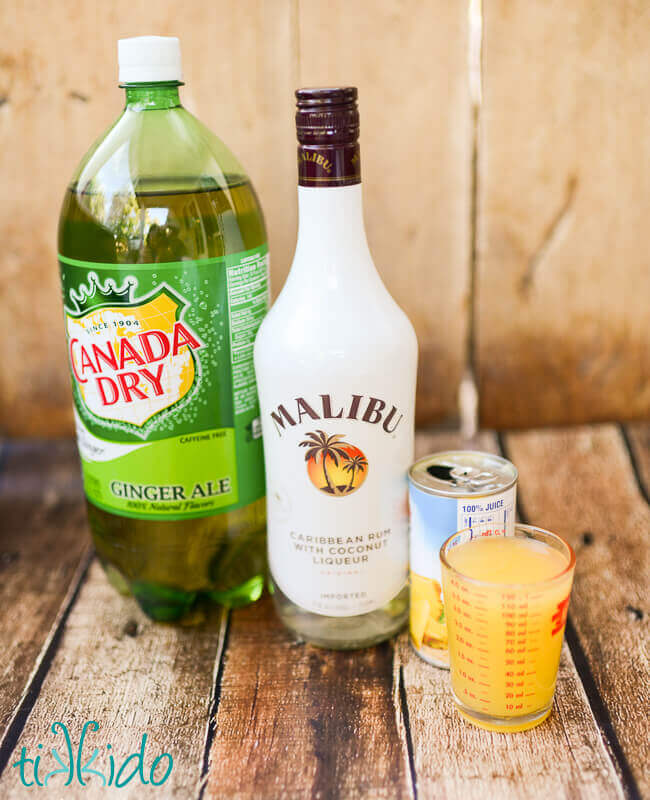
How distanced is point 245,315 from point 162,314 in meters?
0.07

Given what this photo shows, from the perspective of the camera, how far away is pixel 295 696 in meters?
0.67

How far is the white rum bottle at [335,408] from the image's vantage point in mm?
632

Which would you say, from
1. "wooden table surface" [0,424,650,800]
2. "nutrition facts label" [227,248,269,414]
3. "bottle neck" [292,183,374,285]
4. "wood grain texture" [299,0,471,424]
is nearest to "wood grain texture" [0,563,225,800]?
"wooden table surface" [0,424,650,800]

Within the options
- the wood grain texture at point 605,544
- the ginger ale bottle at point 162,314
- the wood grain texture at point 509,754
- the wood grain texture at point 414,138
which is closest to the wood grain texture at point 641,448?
the wood grain texture at point 605,544

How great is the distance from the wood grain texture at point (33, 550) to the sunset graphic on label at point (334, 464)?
29 centimetres

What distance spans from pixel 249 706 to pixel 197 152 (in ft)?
1.45

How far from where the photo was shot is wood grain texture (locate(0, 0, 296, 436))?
2.92 feet

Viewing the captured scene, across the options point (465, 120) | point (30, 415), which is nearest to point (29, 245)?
point (30, 415)

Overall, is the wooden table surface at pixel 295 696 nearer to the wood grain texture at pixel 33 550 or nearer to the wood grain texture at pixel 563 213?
the wood grain texture at pixel 33 550

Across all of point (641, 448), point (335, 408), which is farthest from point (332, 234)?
point (641, 448)

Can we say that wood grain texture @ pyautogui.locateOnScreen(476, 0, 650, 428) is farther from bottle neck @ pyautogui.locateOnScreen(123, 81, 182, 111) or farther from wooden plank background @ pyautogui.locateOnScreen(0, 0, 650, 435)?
bottle neck @ pyautogui.locateOnScreen(123, 81, 182, 111)

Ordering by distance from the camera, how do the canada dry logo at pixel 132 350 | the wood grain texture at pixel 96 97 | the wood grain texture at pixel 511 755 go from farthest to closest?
the wood grain texture at pixel 96 97 → the canada dry logo at pixel 132 350 → the wood grain texture at pixel 511 755

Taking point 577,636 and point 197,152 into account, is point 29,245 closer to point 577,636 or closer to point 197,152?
point 197,152

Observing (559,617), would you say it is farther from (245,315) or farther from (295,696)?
(245,315)
